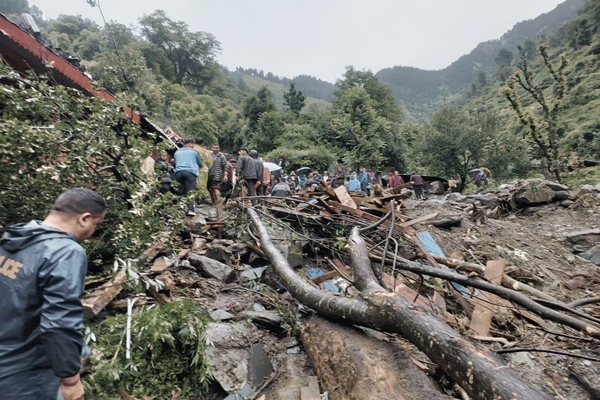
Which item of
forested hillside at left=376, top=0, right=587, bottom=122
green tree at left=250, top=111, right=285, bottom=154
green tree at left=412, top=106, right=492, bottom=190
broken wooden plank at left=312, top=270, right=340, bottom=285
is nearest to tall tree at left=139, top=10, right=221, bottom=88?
green tree at left=250, top=111, right=285, bottom=154

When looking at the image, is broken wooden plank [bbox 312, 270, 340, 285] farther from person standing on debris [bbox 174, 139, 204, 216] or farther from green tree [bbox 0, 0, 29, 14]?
green tree [bbox 0, 0, 29, 14]

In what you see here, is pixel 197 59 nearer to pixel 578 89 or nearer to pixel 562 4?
pixel 578 89

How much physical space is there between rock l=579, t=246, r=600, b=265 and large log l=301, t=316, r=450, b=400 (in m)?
5.57

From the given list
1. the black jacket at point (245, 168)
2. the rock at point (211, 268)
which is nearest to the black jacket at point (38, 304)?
the rock at point (211, 268)

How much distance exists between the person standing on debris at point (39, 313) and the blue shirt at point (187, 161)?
4.70 meters

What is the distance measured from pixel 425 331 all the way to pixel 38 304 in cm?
228

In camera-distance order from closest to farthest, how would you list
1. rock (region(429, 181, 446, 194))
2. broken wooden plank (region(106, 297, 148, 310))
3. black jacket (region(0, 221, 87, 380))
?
black jacket (region(0, 221, 87, 380))
broken wooden plank (region(106, 297, 148, 310))
rock (region(429, 181, 446, 194))

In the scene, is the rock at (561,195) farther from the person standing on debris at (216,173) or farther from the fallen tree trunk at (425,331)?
the person standing on debris at (216,173)

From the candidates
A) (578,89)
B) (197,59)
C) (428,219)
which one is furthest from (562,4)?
(428,219)

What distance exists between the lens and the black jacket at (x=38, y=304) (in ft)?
4.87

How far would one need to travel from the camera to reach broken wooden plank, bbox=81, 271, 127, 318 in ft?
8.32

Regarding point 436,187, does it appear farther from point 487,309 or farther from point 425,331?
point 425,331

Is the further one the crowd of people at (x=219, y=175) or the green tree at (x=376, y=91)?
the green tree at (x=376, y=91)

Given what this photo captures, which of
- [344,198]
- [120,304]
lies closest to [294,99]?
[344,198]
